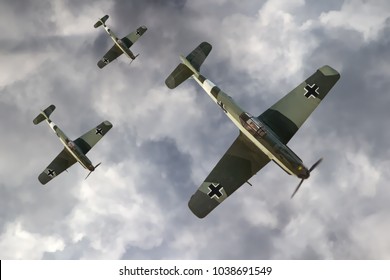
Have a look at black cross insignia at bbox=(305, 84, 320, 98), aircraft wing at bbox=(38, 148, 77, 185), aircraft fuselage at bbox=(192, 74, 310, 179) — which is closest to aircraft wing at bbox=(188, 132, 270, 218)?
aircraft fuselage at bbox=(192, 74, 310, 179)

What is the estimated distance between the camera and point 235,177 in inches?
894

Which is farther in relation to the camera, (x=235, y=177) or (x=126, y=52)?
(x=126, y=52)

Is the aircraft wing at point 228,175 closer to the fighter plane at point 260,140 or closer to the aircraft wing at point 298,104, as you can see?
the fighter plane at point 260,140

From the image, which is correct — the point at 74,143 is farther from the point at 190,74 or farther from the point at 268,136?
the point at 268,136

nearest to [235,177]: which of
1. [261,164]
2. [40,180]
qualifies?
[261,164]

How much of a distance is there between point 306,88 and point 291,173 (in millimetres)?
6692

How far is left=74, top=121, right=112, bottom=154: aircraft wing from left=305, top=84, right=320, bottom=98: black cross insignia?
18460 millimetres

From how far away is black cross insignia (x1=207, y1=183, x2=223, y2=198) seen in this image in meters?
22.2

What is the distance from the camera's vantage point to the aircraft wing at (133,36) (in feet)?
147

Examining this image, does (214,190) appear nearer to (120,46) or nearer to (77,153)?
(77,153)

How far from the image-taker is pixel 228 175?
22.8m

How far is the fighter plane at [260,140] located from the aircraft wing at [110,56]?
78.7ft

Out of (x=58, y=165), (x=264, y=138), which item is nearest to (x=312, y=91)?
(x=264, y=138)

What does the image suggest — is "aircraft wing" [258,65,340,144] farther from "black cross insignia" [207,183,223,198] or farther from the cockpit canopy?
"black cross insignia" [207,183,223,198]
